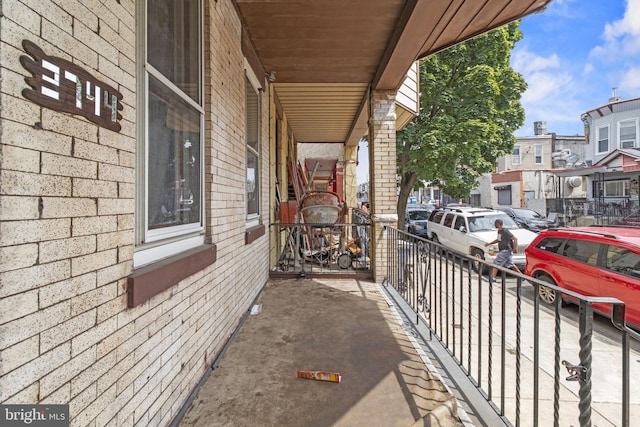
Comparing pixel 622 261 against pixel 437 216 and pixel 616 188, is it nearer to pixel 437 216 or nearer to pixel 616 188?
pixel 437 216

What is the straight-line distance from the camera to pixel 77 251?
125cm

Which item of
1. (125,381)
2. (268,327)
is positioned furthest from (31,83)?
(268,327)

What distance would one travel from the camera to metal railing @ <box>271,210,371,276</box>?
6.18 m

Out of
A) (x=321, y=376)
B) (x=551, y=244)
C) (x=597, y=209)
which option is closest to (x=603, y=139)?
(x=597, y=209)

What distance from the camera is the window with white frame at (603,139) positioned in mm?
21091

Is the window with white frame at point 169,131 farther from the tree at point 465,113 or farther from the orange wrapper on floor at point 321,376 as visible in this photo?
the tree at point 465,113

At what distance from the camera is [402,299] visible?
4.48 meters

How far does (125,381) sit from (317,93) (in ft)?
20.4

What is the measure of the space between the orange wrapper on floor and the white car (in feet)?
21.8

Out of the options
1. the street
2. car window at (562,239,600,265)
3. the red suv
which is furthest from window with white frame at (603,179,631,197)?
the street

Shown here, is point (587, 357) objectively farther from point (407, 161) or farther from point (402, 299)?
point (407, 161)

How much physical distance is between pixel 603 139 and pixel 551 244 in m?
21.7

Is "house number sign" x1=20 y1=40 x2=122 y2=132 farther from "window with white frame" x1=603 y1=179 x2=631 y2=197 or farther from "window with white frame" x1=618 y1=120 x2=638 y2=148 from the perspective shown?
"window with white frame" x1=618 y1=120 x2=638 y2=148

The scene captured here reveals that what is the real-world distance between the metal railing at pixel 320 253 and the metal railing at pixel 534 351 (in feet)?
4.10
